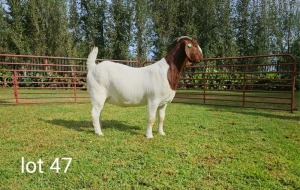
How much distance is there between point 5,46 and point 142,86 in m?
19.0

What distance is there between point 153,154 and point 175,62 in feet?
5.70

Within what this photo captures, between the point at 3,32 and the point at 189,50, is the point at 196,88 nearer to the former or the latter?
the point at 189,50

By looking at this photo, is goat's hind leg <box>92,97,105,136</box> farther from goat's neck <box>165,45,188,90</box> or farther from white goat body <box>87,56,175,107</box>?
goat's neck <box>165,45,188,90</box>

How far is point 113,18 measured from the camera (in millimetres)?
22031

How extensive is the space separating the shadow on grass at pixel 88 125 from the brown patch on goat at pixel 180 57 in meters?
1.35

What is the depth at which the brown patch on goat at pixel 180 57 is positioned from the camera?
14.9 feet

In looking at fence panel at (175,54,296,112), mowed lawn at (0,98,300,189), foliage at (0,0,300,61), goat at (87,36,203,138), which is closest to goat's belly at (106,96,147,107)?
goat at (87,36,203,138)

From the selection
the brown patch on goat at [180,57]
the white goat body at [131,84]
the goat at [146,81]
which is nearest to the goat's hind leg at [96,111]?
the goat at [146,81]

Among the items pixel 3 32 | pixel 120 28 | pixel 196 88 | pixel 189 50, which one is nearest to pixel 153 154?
pixel 189 50

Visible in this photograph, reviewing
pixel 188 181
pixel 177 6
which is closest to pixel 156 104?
pixel 188 181

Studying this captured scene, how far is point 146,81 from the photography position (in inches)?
181

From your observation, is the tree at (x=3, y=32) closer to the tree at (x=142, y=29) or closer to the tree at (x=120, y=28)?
the tree at (x=120, y=28)

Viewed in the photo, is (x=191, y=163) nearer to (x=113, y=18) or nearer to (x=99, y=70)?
(x=99, y=70)

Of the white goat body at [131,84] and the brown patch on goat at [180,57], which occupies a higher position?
the brown patch on goat at [180,57]
